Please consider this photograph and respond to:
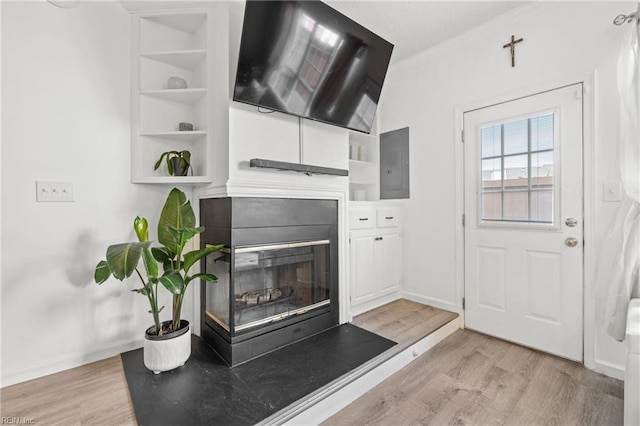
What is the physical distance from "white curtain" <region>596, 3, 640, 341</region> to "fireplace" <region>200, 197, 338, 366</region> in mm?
1729

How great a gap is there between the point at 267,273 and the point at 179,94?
1394 mm

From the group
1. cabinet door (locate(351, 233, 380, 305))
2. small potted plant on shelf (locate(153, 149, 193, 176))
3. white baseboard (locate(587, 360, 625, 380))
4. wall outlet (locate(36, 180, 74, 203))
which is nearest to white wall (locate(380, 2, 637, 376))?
white baseboard (locate(587, 360, 625, 380))

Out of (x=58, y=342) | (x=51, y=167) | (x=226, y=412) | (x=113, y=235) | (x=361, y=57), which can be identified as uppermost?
(x=361, y=57)

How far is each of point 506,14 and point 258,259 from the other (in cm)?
268

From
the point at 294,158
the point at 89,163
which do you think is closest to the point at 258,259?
the point at 294,158

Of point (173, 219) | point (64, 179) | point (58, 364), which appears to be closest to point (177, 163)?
point (173, 219)

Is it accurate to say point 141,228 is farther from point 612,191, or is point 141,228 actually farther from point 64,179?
point 612,191

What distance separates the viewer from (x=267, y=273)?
78.0 inches

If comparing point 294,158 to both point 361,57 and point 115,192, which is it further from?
point 115,192

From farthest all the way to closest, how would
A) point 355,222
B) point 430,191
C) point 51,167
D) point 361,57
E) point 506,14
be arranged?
point 430,191 < point 355,222 < point 506,14 < point 361,57 < point 51,167

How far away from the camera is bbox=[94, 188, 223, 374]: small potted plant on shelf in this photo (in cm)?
149

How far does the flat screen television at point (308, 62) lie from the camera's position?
158cm

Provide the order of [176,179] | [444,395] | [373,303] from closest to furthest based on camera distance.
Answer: [444,395], [176,179], [373,303]

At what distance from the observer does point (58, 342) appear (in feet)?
5.68
